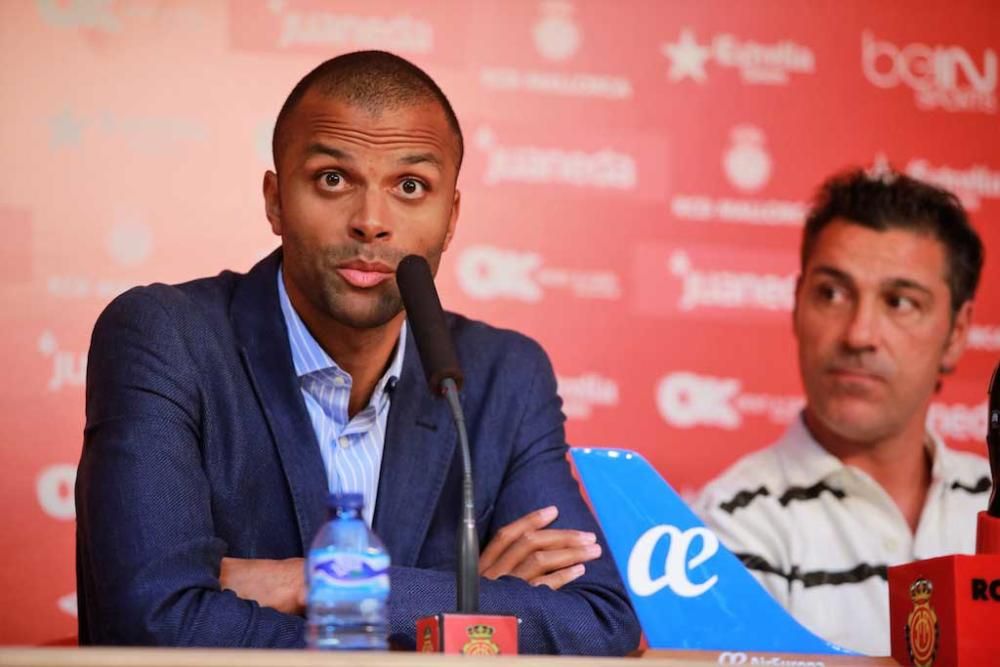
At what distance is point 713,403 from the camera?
4.57m

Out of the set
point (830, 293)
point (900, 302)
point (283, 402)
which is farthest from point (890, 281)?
point (283, 402)

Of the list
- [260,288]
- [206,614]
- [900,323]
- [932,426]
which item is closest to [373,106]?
[260,288]

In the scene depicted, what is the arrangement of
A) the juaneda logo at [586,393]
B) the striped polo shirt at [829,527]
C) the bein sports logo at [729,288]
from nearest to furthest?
the striped polo shirt at [829,527] → the juaneda logo at [586,393] → the bein sports logo at [729,288]

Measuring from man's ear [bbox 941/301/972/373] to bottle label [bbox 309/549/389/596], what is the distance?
2.74 meters

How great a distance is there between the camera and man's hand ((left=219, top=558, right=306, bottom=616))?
248 cm

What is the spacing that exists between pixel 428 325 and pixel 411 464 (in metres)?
0.88

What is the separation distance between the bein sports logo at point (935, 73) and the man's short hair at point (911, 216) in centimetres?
45

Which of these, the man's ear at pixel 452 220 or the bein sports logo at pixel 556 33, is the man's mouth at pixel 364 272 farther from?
the bein sports logo at pixel 556 33

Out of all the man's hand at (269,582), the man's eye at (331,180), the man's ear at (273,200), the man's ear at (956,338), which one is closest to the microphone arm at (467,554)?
the man's hand at (269,582)

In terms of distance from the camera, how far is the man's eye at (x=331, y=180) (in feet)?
9.18

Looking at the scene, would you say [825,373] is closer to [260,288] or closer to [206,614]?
[260,288]

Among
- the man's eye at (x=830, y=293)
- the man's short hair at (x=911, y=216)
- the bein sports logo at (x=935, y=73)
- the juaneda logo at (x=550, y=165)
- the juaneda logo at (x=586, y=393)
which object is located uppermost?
the bein sports logo at (x=935, y=73)

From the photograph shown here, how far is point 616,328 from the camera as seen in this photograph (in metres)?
4.51

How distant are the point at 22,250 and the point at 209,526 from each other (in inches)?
77.6
